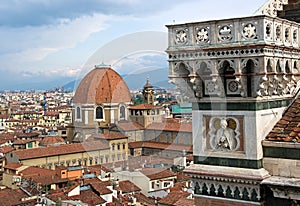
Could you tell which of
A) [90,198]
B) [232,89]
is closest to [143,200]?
[90,198]

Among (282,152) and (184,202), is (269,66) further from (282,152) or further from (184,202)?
(184,202)

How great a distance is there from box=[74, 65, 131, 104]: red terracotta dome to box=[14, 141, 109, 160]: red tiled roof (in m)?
5.95

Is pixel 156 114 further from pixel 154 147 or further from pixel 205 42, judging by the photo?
pixel 205 42

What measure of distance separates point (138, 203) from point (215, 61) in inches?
655

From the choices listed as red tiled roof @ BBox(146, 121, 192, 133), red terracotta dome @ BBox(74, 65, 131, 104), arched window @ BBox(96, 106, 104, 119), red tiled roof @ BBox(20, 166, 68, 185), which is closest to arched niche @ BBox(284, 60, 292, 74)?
red tiled roof @ BBox(20, 166, 68, 185)

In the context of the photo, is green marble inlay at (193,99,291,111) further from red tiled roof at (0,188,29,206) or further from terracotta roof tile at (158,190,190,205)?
red tiled roof at (0,188,29,206)

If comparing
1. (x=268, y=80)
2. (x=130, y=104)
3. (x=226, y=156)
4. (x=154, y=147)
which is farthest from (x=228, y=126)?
(x=130, y=104)

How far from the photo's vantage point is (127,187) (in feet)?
75.6

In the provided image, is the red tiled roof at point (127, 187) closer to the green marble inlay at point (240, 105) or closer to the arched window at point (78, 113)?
the green marble inlay at point (240, 105)

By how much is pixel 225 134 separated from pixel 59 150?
32491 mm

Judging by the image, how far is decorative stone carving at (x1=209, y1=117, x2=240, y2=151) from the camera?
398 cm

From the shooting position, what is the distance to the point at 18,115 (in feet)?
256

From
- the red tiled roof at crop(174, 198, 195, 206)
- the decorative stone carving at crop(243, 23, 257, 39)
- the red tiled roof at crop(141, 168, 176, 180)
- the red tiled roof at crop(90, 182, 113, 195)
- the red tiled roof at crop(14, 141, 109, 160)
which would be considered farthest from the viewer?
the red tiled roof at crop(14, 141, 109, 160)

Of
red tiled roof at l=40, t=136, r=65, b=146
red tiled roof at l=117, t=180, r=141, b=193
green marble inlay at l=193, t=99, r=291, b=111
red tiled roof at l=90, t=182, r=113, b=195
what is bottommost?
red tiled roof at l=117, t=180, r=141, b=193
